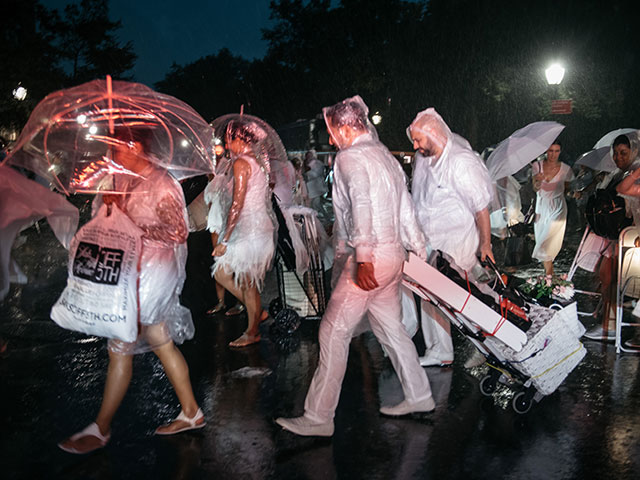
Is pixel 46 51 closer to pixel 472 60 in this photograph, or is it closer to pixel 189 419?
pixel 472 60

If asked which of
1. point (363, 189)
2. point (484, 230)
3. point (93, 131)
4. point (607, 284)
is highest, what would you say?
point (93, 131)

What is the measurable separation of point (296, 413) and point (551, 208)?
534 centimetres

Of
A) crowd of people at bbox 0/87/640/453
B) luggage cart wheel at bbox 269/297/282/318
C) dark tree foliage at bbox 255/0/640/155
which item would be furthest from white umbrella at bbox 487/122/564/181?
dark tree foliage at bbox 255/0/640/155

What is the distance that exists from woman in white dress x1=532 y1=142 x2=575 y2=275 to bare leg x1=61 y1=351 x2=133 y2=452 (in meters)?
6.21

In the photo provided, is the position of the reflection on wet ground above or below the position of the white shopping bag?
below

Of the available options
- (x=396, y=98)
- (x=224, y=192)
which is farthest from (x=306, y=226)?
(x=396, y=98)

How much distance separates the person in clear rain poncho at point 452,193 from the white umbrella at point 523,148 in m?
1.83

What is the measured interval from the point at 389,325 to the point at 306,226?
8.00 feet

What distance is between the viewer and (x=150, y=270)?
3709 millimetres

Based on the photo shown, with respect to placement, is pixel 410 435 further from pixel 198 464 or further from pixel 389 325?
pixel 198 464

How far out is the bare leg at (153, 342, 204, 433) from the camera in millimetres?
3945

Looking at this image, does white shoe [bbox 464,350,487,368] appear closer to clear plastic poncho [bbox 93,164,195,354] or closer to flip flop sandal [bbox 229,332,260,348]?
flip flop sandal [bbox 229,332,260,348]

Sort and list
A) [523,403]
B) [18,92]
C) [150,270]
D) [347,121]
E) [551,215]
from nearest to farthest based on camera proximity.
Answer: [150,270] < [347,121] < [523,403] < [551,215] < [18,92]

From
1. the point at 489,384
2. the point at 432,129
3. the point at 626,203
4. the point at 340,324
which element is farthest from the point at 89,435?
the point at 626,203
